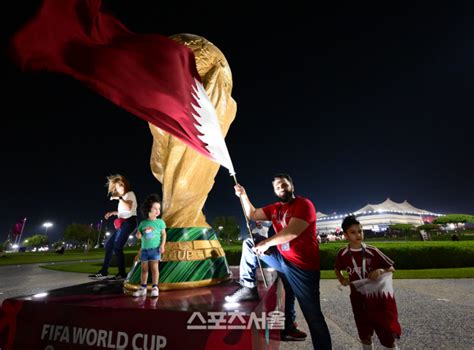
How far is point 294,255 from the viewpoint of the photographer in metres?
2.57

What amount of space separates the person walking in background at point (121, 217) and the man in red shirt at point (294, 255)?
202 cm

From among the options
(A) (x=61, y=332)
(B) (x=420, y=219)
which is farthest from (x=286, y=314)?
(B) (x=420, y=219)

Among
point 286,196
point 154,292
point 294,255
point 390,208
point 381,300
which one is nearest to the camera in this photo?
point 154,292

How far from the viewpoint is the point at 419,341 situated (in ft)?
10.8

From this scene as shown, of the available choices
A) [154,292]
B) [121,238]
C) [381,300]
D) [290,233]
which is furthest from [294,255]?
[121,238]

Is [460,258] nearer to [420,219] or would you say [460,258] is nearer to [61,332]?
[61,332]

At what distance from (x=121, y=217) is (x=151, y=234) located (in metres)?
1.56

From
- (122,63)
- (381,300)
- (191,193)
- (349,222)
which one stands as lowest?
(381,300)

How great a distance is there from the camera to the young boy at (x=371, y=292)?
2.41 m

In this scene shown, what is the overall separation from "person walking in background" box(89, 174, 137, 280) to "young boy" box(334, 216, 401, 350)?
3109 millimetres

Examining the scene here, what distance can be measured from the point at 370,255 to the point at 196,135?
227cm

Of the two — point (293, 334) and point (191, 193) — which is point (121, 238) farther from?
point (293, 334)

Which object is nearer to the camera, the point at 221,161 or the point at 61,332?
the point at 61,332

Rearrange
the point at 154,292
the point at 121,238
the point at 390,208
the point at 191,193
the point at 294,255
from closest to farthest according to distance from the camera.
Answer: the point at 154,292 < the point at 294,255 < the point at 191,193 < the point at 121,238 < the point at 390,208
